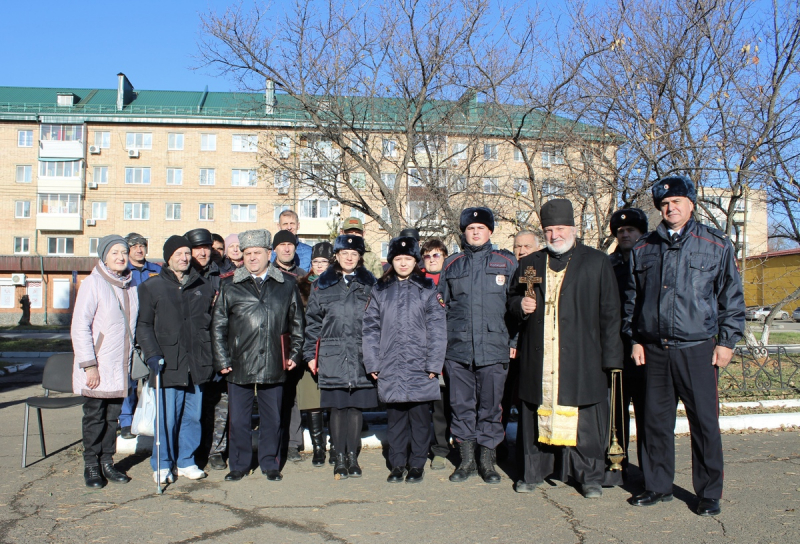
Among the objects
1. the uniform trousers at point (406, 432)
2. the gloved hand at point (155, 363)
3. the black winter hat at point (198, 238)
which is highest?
the black winter hat at point (198, 238)

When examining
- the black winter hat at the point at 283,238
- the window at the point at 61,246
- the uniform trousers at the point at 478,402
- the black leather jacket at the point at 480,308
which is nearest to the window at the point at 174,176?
the window at the point at 61,246

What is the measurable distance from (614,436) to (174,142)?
4455cm

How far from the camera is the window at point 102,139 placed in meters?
45.4

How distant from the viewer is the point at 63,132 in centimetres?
4516

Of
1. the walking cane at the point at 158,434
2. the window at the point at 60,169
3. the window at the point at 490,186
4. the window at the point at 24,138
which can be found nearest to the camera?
the walking cane at the point at 158,434

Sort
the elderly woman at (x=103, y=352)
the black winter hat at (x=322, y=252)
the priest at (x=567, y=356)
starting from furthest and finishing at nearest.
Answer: the black winter hat at (x=322, y=252) → the elderly woman at (x=103, y=352) → the priest at (x=567, y=356)

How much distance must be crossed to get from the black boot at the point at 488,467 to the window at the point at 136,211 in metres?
43.7

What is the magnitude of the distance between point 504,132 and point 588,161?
3.31 metres

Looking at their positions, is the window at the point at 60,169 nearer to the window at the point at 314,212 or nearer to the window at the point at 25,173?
the window at the point at 25,173

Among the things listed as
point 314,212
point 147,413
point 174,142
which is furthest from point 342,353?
point 174,142

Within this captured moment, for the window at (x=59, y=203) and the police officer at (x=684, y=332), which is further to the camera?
the window at (x=59, y=203)

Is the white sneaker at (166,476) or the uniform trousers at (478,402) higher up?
the uniform trousers at (478,402)

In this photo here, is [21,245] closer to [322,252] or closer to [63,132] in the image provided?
[63,132]

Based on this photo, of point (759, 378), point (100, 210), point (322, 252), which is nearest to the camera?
point (322, 252)
